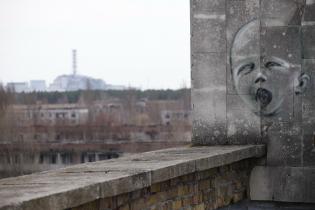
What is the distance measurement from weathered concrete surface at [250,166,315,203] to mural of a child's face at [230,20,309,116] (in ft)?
2.29

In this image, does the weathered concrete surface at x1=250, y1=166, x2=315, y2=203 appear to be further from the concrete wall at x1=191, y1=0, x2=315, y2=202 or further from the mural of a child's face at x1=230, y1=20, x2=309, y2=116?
the mural of a child's face at x1=230, y1=20, x2=309, y2=116

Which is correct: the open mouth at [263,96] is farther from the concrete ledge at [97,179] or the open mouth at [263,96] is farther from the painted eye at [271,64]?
the concrete ledge at [97,179]

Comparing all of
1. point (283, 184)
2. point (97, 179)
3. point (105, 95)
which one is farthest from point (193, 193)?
point (105, 95)

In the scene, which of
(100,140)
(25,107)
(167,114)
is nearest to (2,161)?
(100,140)

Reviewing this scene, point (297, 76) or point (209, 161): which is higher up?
point (297, 76)

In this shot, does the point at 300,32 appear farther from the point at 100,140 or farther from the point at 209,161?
the point at 100,140

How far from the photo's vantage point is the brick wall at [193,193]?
5227 millimetres

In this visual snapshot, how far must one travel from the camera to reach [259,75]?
29.4 ft

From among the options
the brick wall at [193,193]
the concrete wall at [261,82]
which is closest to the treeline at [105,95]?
the concrete wall at [261,82]

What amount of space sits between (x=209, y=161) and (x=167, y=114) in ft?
265

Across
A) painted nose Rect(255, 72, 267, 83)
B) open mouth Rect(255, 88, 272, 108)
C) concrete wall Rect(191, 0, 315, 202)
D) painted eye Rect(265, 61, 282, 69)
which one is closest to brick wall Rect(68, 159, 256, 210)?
concrete wall Rect(191, 0, 315, 202)

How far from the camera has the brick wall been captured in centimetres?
523

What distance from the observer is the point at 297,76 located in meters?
8.87

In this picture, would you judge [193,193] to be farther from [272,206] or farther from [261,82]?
[261,82]
